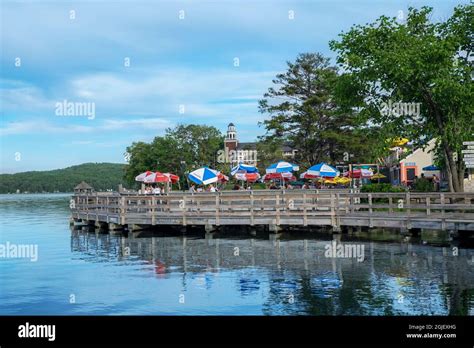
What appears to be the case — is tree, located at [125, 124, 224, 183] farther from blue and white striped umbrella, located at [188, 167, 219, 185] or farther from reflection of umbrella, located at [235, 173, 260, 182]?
blue and white striped umbrella, located at [188, 167, 219, 185]

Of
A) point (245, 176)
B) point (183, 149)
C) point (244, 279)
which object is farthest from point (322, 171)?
point (183, 149)

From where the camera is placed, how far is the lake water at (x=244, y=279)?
47.5 ft

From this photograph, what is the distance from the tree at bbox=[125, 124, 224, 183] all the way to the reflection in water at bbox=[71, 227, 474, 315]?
65.7 metres

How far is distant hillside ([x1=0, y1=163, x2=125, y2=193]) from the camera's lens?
136 meters

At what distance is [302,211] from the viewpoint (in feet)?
92.9

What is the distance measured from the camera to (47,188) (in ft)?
582

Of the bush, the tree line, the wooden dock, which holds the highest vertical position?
the tree line

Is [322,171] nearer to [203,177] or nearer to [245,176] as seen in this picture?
[245,176]

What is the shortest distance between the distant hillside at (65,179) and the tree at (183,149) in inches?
1094

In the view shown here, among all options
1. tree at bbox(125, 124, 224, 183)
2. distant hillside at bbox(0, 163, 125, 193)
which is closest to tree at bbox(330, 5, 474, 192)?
tree at bbox(125, 124, 224, 183)
